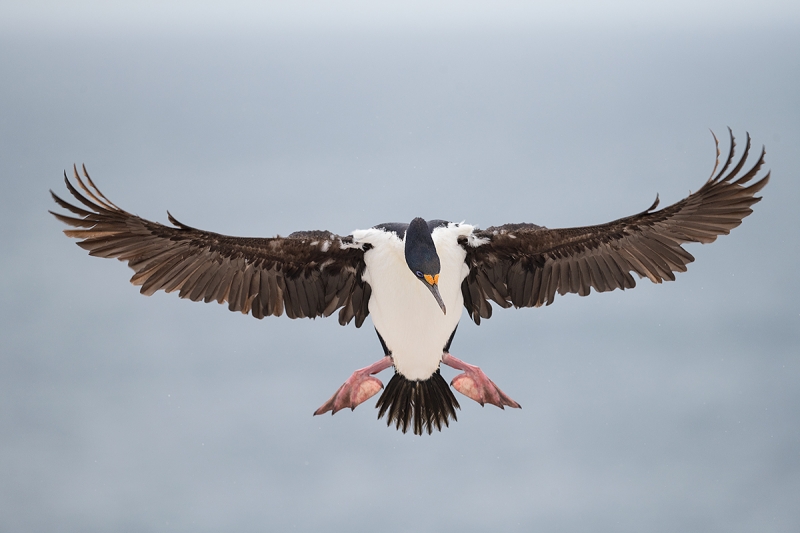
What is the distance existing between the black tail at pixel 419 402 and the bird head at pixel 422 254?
1.57 meters

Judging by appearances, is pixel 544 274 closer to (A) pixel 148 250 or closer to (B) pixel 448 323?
(B) pixel 448 323

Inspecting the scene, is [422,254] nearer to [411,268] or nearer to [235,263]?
[411,268]

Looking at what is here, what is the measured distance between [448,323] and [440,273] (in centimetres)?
56

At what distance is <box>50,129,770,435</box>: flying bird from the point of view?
25.6 ft

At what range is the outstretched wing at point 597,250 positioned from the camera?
26.1 feet

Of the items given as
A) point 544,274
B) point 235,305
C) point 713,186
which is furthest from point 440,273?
point 713,186

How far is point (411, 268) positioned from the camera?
734 centimetres

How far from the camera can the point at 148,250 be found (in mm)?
7793

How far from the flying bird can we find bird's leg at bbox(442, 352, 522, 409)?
12 mm

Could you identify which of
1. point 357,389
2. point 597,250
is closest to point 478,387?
point 357,389

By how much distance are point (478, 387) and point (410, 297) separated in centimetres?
140

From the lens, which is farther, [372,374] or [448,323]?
[372,374]

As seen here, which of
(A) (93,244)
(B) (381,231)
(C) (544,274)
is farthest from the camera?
(C) (544,274)

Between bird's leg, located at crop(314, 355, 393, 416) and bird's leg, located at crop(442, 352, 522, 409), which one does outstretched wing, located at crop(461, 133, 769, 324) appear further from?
bird's leg, located at crop(314, 355, 393, 416)
